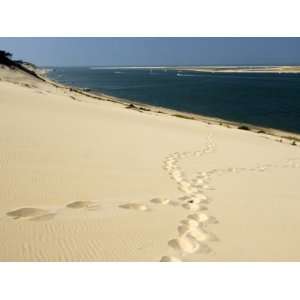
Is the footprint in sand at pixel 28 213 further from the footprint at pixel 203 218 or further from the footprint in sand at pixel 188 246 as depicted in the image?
the footprint at pixel 203 218

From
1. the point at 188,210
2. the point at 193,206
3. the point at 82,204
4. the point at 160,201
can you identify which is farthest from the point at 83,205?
the point at 193,206

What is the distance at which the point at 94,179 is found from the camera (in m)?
5.92

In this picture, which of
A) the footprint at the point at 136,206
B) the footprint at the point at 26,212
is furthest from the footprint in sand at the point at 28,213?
the footprint at the point at 136,206

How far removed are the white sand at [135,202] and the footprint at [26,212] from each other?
1 centimetres

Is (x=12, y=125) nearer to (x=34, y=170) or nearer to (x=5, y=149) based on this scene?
(x=5, y=149)

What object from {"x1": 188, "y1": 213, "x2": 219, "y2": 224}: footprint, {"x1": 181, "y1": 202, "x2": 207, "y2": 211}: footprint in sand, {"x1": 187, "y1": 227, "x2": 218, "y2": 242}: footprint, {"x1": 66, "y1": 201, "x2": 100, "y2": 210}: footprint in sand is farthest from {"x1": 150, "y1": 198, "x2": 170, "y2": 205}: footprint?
{"x1": 187, "y1": 227, "x2": 218, "y2": 242}: footprint

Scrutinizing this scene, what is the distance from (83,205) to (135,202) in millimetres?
698

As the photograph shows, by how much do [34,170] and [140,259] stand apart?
9.82 feet

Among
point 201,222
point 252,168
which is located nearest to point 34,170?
point 201,222

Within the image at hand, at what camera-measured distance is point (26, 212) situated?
14.4ft

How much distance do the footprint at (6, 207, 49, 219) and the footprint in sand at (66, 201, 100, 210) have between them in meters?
0.37

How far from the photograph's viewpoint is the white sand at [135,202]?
379 cm

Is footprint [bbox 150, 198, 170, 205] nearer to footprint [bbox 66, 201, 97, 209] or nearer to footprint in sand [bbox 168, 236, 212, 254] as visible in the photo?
footprint [bbox 66, 201, 97, 209]

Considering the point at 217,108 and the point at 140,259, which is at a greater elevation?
the point at 217,108
